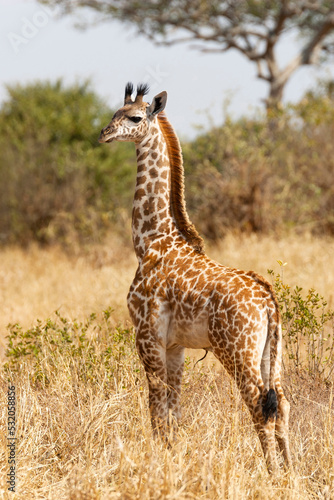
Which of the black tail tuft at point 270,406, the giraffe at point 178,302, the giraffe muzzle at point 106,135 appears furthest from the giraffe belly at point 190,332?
Result: the giraffe muzzle at point 106,135

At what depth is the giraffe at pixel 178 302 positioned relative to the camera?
3.87 m

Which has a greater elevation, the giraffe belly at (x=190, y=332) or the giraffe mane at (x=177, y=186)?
the giraffe mane at (x=177, y=186)

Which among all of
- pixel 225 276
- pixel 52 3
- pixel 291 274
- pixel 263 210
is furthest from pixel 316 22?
pixel 225 276

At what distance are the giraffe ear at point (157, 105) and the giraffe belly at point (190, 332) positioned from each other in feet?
4.76

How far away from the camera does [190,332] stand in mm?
4105

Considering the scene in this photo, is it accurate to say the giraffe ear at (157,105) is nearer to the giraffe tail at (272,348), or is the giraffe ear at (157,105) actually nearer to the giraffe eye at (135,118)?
the giraffe eye at (135,118)

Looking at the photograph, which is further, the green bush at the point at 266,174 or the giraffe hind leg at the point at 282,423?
the green bush at the point at 266,174

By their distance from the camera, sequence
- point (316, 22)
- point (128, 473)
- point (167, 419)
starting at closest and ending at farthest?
point (128, 473) → point (167, 419) → point (316, 22)

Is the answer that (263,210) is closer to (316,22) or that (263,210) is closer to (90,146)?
(90,146)

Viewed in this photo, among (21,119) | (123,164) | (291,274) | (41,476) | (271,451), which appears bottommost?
(41,476)

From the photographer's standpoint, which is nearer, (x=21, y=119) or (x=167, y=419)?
(x=167, y=419)

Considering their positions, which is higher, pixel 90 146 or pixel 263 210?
pixel 90 146

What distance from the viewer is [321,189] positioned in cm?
1282

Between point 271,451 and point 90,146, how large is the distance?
39.8 ft
